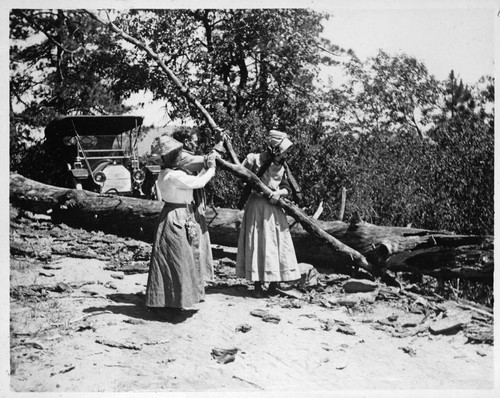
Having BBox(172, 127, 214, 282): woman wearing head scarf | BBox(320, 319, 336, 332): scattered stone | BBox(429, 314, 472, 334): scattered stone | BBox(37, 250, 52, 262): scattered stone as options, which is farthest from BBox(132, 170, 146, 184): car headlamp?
BBox(429, 314, 472, 334): scattered stone

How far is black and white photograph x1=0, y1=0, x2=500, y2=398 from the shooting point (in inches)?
180

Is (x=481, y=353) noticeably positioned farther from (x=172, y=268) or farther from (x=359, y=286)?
(x=172, y=268)

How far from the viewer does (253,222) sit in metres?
5.77

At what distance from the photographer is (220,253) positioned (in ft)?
24.7

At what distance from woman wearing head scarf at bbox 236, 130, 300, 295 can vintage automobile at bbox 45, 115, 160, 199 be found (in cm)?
433

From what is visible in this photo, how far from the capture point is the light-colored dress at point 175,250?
191 inches

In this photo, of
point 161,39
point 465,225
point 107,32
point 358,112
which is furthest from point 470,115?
point 107,32

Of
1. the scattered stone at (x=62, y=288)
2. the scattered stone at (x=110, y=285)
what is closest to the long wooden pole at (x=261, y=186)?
the scattered stone at (x=110, y=285)

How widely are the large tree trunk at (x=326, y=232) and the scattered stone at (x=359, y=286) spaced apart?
0.80 ft

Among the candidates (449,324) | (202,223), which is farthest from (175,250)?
(449,324)

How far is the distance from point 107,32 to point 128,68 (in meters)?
0.53

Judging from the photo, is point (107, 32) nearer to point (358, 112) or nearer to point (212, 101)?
point (212, 101)

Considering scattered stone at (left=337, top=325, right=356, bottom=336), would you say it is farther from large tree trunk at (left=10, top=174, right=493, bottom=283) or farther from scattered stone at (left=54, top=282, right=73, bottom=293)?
scattered stone at (left=54, top=282, right=73, bottom=293)

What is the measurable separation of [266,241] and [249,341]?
1.16 meters
